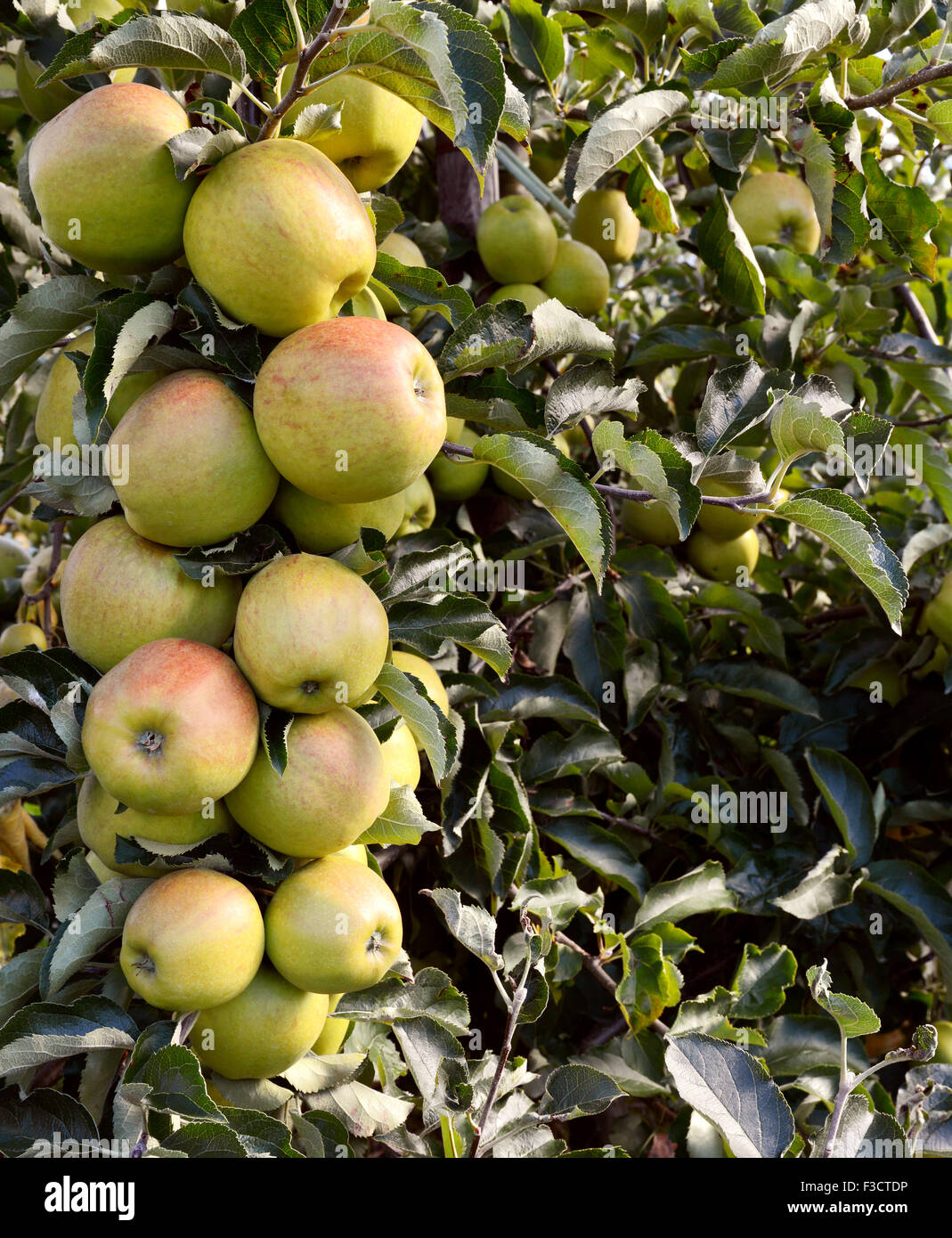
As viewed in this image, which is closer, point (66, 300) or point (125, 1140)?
point (125, 1140)

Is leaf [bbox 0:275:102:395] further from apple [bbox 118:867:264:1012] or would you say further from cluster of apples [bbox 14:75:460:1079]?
apple [bbox 118:867:264:1012]

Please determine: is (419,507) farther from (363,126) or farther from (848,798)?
(848,798)

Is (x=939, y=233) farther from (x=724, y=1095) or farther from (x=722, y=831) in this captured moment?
(x=724, y=1095)

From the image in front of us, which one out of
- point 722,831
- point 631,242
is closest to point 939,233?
point 631,242

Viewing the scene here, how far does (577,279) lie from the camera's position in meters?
2.00

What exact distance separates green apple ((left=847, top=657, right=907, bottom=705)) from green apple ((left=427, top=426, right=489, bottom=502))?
906mm

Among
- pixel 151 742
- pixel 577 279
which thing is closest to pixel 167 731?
pixel 151 742

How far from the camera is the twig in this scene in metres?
0.99

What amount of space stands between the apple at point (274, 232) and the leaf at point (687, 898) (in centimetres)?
105

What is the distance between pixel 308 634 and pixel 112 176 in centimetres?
49

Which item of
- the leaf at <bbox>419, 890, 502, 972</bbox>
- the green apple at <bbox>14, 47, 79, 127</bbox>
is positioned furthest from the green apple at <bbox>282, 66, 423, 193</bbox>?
the leaf at <bbox>419, 890, 502, 972</bbox>
